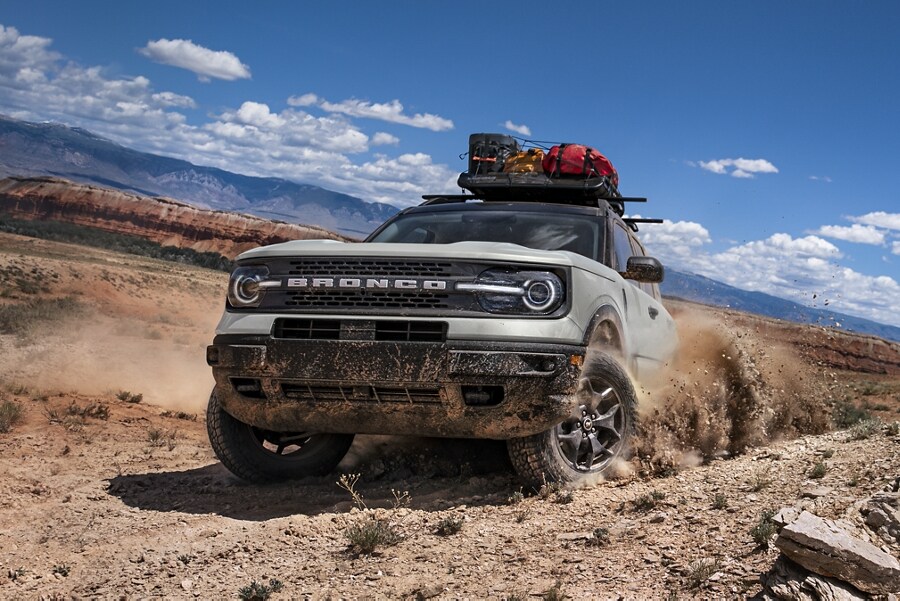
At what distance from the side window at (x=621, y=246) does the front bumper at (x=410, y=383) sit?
5.32 ft

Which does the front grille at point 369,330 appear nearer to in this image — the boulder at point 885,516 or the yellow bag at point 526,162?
the boulder at point 885,516

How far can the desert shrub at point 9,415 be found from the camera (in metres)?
7.05

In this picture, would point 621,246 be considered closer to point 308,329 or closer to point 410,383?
point 410,383

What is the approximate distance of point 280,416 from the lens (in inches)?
192

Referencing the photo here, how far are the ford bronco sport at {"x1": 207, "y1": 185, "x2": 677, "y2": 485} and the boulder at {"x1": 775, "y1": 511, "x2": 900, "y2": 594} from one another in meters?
1.49

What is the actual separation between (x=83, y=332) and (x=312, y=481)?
367 inches

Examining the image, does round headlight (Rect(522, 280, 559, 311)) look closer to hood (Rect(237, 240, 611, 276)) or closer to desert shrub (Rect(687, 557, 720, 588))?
hood (Rect(237, 240, 611, 276))

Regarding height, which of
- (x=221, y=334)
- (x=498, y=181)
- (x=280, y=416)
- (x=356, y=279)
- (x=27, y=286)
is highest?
(x=498, y=181)

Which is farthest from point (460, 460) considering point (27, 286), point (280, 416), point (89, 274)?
point (89, 274)

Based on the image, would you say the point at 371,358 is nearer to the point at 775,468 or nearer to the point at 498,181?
the point at 775,468

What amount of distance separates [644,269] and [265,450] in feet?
8.81

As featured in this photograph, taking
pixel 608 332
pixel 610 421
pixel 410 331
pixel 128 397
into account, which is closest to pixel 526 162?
pixel 608 332

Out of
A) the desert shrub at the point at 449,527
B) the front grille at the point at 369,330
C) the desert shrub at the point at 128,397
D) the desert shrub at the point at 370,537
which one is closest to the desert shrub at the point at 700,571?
the desert shrub at the point at 449,527

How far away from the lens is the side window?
19.7 ft
